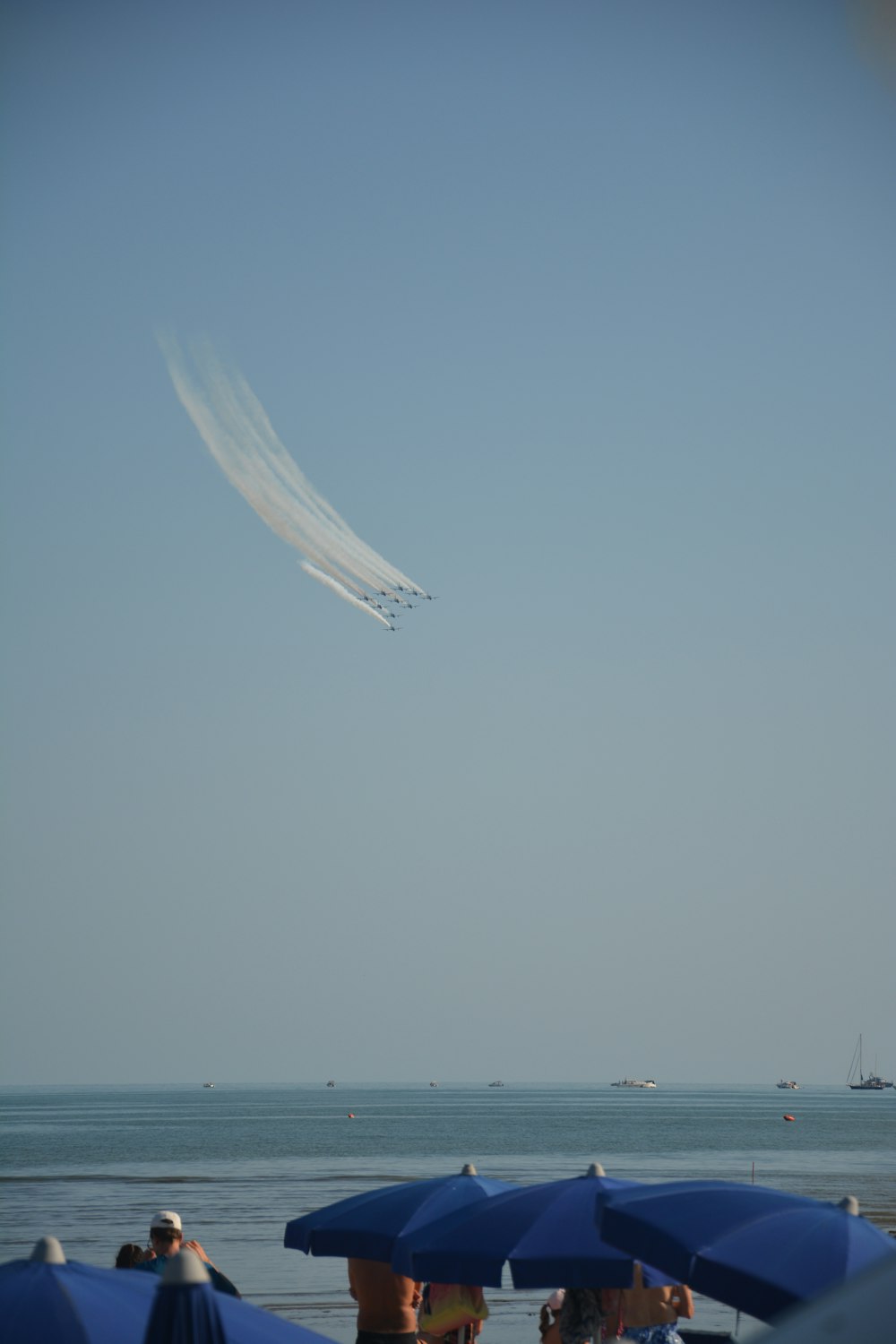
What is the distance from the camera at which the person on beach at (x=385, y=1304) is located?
40.9ft

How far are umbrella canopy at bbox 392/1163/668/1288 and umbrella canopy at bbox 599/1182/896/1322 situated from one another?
0.58 m

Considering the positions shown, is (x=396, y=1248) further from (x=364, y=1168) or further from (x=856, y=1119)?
(x=856, y=1119)

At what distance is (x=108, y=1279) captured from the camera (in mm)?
6766

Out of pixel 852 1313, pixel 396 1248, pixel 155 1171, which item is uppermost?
pixel 852 1313

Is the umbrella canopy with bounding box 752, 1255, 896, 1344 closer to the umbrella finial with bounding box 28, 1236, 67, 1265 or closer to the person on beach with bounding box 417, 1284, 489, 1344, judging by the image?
the umbrella finial with bounding box 28, 1236, 67, 1265

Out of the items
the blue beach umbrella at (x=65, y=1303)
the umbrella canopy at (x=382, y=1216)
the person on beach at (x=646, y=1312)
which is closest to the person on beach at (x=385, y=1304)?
the umbrella canopy at (x=382, y=1216)

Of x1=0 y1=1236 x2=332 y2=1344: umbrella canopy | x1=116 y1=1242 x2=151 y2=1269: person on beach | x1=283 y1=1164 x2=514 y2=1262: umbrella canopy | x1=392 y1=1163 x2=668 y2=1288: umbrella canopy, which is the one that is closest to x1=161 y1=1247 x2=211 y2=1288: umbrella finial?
x1=0 y1=1236 x2=332 y2=1344: umbrella canopy

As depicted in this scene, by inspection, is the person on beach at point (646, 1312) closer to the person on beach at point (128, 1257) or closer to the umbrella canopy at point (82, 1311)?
the person on beach at point (128, 1257)

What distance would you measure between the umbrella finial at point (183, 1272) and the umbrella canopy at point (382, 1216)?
643cm

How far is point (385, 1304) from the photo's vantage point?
1249cm

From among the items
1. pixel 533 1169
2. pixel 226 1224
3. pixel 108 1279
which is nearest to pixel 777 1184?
pixel 533 1169

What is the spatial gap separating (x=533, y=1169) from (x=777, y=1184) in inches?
477

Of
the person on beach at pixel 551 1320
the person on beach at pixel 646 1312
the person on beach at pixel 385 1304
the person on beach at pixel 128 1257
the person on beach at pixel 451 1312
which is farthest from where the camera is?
the person on beach at pixel 451 1312

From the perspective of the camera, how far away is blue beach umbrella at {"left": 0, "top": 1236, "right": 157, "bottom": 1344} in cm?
614
